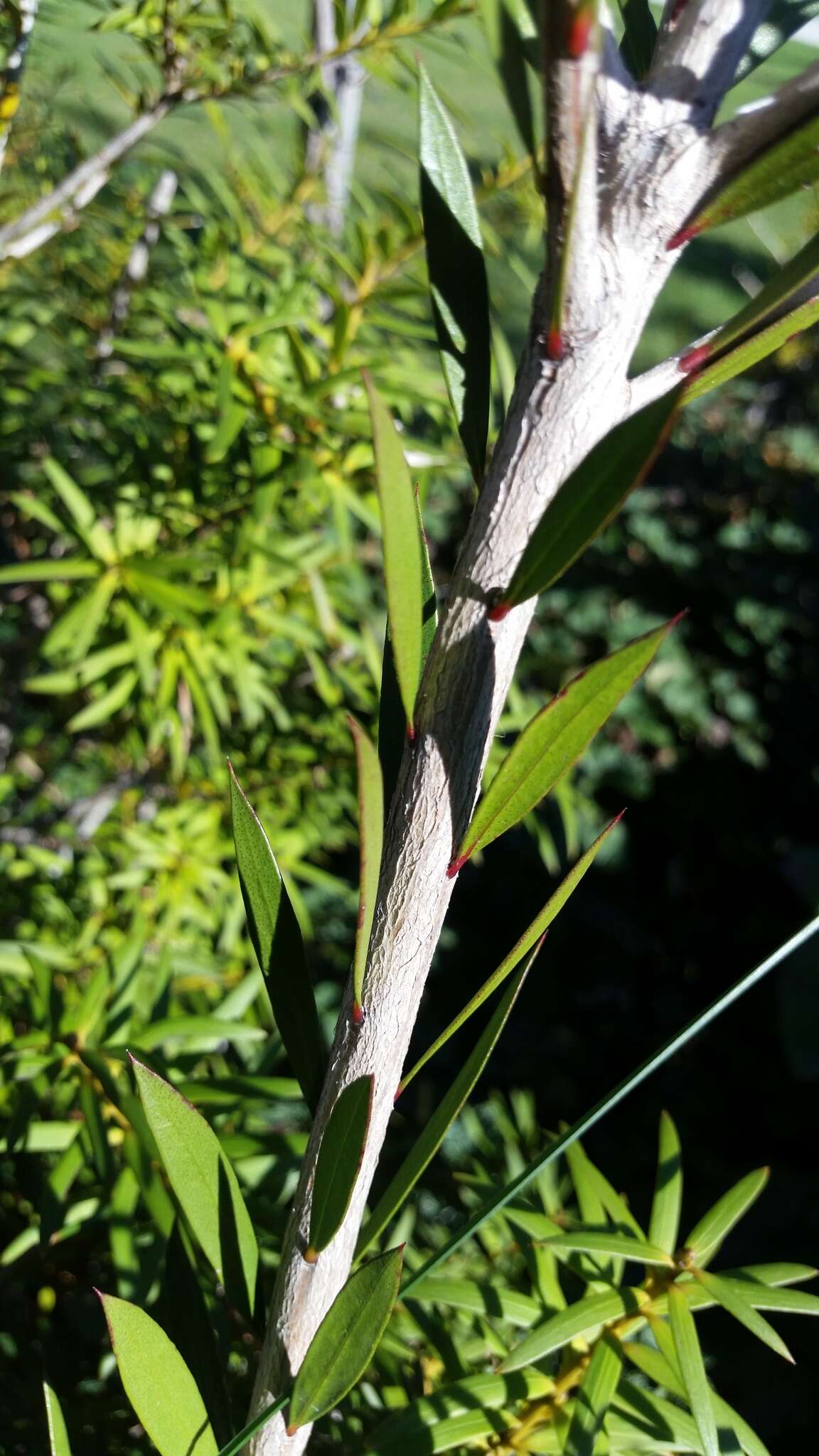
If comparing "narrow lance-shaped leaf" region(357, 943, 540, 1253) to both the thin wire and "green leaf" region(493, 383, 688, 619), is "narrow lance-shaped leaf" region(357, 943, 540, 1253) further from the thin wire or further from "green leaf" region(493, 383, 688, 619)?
"green leaf" region(493, 383, 688, 619)

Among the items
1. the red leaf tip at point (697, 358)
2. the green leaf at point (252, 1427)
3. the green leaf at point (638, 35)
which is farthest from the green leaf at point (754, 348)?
the green leaf at point (252, 1427)

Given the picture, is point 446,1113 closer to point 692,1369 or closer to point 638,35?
point 692,1369

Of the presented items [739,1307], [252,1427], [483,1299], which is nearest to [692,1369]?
[739,1307]

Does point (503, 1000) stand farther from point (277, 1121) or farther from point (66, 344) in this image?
point (277, 1121)

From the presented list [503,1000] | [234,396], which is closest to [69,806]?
[234,396]

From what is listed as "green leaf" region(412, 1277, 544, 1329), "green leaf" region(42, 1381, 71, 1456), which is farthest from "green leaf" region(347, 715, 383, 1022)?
"green leaf" region(412, 1277, 544, 1329)
